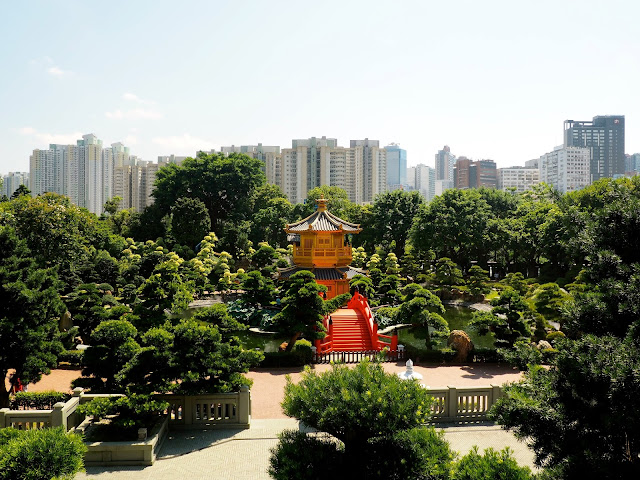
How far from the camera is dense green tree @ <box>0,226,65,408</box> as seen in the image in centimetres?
987

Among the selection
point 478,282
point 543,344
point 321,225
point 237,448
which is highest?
point 321,225

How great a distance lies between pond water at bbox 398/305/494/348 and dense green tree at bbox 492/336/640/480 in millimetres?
12292

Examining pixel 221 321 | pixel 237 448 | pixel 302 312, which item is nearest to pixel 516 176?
pixel 302 312

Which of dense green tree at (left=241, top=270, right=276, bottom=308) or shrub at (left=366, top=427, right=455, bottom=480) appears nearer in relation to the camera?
shrub at (left=366, top=427, right=455, bottom=480)

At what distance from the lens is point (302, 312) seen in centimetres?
1666

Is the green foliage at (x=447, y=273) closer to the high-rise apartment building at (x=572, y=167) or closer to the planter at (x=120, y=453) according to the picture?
the planter at (x=120, y=453)

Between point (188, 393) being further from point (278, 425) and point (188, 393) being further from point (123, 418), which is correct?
point (278, 425)

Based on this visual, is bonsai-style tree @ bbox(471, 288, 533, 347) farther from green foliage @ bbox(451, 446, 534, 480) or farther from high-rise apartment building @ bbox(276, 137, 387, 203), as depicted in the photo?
high-rise apartment building @ bbox(276, 137, 387, 203)

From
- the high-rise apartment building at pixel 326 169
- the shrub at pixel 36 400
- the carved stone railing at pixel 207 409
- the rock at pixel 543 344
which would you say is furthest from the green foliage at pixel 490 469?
the high-rise apartment building at pixel 326 169

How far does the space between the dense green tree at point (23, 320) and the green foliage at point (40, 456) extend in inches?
170

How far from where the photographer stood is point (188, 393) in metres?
9.80

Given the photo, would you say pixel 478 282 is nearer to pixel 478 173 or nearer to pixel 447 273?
pixel 447 273

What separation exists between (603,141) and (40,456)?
140 metres

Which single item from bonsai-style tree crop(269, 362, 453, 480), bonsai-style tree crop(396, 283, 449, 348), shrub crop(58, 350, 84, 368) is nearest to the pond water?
bonsai-style tree crop(396, 283, 449, 348)
